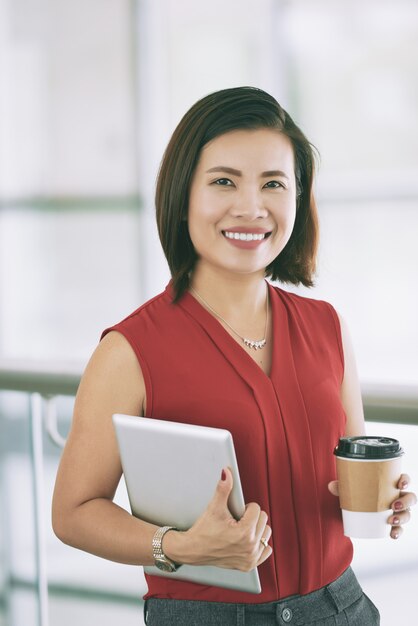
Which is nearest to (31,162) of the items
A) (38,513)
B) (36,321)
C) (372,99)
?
(36,321)

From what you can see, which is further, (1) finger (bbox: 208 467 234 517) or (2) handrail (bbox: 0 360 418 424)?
(2) handrail (bbox: 0 360 418 424)

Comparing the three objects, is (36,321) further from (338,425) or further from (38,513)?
(338,425)

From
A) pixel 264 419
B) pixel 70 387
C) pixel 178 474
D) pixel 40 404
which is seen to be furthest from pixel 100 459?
pixel 40 404

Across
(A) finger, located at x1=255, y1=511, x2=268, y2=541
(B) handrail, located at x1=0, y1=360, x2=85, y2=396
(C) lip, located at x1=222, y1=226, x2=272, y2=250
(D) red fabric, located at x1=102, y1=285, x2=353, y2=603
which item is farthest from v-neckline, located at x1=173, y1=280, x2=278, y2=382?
(B) handrail, located at x1=0, y1=360, x2=85, y2=396

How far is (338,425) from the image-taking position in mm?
1399

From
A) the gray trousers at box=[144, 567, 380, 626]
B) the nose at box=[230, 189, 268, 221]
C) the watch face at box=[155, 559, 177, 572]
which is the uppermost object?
the nose at box=[230, 189, 268, 221]

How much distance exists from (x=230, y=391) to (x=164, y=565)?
0.80ft

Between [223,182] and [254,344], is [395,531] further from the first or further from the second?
[223,182]

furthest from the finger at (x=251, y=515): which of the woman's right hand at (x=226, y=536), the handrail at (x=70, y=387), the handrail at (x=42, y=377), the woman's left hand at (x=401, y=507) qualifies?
the handrail at (x=42, y=377)

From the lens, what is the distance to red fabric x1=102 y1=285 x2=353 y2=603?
1.31 metres

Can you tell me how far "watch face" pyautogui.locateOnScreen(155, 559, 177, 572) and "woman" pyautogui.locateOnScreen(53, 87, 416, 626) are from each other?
0.01 metres

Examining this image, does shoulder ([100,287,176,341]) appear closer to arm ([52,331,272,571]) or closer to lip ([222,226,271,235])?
arm ([52,331,272,571])

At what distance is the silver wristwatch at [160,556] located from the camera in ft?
4.13

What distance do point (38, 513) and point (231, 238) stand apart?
91cm
